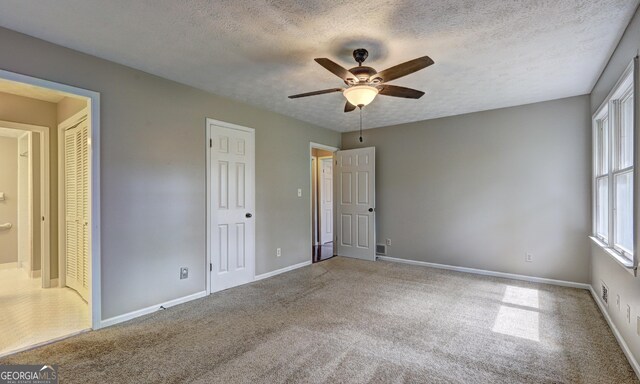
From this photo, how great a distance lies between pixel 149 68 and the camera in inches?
118

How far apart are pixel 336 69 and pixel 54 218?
4.11 m

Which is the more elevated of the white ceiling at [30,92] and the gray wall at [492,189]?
the white ceiling at [30,92]

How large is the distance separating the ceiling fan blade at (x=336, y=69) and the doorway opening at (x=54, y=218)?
2.13 meters

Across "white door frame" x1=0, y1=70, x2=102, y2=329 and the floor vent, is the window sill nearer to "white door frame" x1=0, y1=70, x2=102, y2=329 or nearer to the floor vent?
the floor vent

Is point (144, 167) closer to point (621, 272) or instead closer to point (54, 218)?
point (54, 218)

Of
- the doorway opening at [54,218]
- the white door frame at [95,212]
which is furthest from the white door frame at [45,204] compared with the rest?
the white door frame at [95,212]

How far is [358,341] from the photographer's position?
8.23ft

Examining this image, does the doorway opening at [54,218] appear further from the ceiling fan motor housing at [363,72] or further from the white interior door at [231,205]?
the ceiling fan motor housing at [363,72]

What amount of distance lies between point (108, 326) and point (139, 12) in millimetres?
2655

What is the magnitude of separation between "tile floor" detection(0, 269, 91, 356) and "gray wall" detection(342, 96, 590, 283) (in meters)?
4.41

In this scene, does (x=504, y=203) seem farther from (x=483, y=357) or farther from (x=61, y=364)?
(x=61, y=364)

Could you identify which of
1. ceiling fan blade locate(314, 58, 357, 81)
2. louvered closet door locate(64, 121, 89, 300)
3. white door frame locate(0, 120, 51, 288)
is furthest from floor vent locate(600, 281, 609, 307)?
white door frame locate(0, 120, 51, 288)

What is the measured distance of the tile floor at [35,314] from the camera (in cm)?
252

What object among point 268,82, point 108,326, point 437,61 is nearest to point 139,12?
point 268,82
